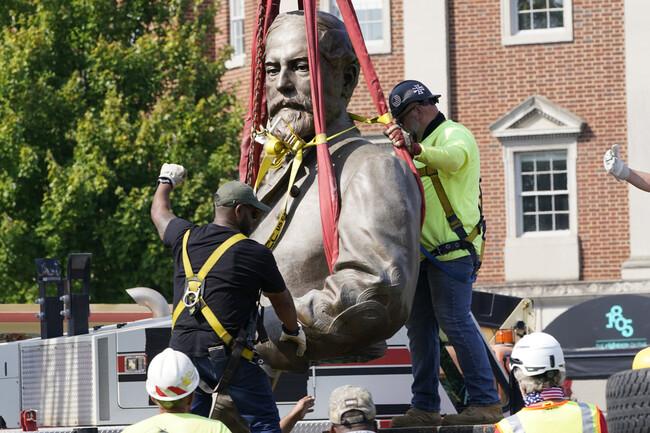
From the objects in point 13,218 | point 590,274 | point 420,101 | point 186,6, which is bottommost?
point 590,274

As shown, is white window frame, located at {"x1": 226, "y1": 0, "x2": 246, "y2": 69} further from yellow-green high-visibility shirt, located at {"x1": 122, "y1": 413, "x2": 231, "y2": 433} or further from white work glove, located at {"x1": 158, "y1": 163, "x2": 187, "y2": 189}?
yellow-green high-visibility shirt, located at {"x1": 122, "y1": 413, "x2": 231, "y2": 433}

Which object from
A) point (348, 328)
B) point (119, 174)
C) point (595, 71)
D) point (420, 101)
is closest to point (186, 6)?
point (119, 174)

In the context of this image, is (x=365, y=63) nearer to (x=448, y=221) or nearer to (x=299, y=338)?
(x=448, y=221)

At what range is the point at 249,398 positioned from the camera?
5172mm

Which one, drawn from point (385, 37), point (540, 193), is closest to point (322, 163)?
point (540, 193)

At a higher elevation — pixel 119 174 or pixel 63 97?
pixel 63 97

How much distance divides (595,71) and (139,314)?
12.2m

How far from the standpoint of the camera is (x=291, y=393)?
9.52 metres

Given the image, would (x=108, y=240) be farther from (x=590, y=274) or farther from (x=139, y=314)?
(x=590, y=274)

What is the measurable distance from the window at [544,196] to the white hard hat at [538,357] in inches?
667

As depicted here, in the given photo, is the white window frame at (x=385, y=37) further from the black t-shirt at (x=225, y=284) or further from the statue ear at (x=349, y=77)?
the black t-shirt at (x=225, y=284)

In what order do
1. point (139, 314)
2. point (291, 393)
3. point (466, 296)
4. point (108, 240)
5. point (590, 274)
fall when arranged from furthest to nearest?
point (590, 274) < point (108, 240) < point (139, 314) < point (291, 393) < point (466, 296)

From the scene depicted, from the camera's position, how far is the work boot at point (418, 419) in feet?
20.6

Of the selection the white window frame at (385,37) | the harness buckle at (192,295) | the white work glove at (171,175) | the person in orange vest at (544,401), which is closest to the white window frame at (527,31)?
the white window frame at (385,37)
